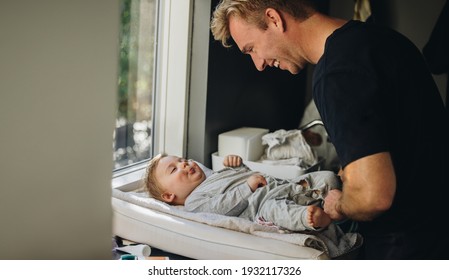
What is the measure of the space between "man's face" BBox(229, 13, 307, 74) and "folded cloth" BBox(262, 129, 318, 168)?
66 centimetres

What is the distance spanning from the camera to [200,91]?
191 centimetres

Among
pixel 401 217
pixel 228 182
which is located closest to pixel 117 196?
pixel 228 182

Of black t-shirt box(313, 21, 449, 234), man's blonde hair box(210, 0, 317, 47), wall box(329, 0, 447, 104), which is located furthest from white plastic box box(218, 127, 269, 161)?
wall box(329, 0, 447, 104)

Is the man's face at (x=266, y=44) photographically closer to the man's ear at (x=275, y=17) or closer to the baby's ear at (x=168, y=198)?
the man's ear at (x=275, y=17)

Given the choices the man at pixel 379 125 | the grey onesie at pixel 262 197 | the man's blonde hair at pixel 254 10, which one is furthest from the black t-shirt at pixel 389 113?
the grey onesie at pixel 262 197

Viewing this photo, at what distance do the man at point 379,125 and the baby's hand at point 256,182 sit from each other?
0.42 meters

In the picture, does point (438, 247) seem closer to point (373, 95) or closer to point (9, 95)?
point (373, 95)

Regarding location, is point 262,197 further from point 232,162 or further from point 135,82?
point 135,82

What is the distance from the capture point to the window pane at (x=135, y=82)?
173cm

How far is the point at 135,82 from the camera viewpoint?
1.78m

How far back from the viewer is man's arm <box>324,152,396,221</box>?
0.97 meters

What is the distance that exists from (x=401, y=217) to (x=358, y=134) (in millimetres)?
260

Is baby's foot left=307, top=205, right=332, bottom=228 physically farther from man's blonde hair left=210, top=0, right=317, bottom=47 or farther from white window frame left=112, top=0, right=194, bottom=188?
white window frame left=112, top=0, right=194, bottom=188

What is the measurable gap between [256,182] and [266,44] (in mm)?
485
